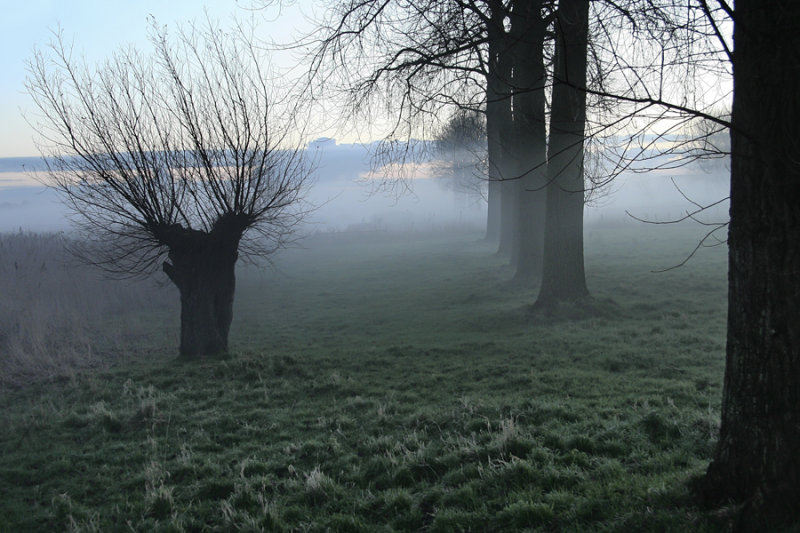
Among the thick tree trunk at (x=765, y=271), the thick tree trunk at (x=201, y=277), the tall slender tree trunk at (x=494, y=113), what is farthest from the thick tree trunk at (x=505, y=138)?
the thick tree trunk at (x=201, y=277)

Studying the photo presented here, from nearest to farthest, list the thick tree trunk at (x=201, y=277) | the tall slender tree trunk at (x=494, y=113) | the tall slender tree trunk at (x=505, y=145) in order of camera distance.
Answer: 1. the tall slender tree trunk at (x=494, y=113)
2. the thick tree trunk at (x=201, y=277)
3. the tall slender tree trunk at (x=505, y=145)

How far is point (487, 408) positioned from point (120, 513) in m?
3.78

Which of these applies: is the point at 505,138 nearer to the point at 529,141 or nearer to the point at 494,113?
the point at 529,141

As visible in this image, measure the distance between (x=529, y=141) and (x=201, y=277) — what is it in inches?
383

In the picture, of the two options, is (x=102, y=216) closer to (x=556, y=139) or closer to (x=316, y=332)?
(x=316, y=332)

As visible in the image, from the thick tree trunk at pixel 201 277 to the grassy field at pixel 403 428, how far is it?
105 centimetres

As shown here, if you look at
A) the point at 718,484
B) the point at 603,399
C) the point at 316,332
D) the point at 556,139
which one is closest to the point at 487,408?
the point at 603,399

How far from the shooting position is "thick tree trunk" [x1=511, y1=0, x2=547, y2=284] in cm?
1310

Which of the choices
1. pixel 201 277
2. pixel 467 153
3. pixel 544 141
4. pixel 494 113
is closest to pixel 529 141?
pixel 544 141

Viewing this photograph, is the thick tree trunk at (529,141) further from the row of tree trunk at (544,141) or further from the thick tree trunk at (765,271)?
the thick tree trunk at (765,271)

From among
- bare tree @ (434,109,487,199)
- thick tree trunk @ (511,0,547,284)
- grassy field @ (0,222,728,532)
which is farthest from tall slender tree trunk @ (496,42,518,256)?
grassy field @ (0,222,728,532)

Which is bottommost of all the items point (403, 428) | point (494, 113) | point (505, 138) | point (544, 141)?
point (403, 428)

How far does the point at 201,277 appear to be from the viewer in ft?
40.9

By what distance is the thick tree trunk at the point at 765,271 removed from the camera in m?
3.05
